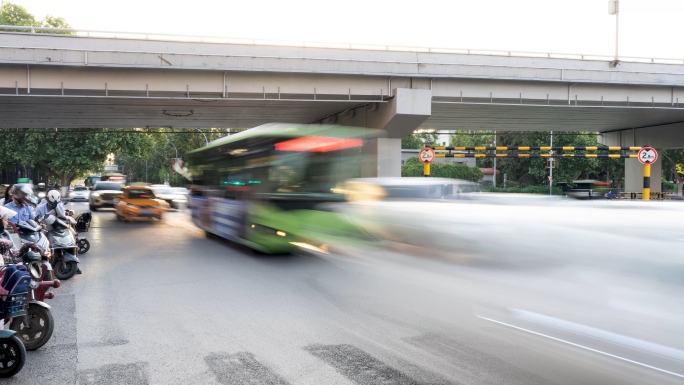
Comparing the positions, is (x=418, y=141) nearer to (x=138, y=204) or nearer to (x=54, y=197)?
(x=138, y=204)

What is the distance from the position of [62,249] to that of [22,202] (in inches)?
59.2

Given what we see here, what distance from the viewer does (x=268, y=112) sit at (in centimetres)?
3134

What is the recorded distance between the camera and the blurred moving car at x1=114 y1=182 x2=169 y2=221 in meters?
25.6

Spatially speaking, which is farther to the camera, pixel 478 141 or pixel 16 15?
pixel 478 141

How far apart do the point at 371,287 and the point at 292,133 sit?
16.2 ft

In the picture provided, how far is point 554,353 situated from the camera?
601cm

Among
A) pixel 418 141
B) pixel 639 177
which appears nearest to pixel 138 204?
pixel 639 177

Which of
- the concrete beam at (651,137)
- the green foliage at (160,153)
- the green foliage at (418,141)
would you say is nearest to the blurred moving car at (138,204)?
the green foliage at (160,153)

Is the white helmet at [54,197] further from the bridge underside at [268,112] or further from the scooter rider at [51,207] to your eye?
the bridge underside at [268,112]

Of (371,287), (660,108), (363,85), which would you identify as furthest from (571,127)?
(371,287)

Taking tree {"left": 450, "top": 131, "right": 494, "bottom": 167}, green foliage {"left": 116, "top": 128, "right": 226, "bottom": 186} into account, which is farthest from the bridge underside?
tree {"left": 450, "top": 131, "right": 494, "bottom": 167}

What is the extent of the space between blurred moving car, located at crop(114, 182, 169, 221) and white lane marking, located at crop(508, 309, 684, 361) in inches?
885

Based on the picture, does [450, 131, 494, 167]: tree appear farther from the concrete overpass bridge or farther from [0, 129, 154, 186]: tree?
the concrete overpass bridge

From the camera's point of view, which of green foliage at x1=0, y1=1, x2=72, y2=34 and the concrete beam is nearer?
the concrete beam
